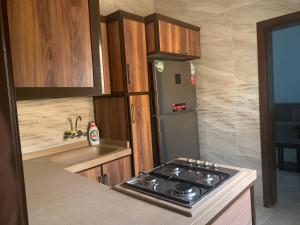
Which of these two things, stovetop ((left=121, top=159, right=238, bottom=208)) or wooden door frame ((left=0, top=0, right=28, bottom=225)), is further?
stovetop ((left=121, top=159, right=238, bottom=208))

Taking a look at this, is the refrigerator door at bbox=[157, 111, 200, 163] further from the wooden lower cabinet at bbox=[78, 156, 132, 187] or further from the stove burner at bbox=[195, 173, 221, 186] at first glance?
the stove burner at bbox=[195, 173, 221, 186]

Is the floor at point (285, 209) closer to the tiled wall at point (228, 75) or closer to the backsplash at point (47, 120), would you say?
the tiled wall at point (228, 75)

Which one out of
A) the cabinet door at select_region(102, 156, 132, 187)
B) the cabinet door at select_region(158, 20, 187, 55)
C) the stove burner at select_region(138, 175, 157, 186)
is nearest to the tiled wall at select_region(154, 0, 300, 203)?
the cabinet door at select_region(158, 20, 187, 55)

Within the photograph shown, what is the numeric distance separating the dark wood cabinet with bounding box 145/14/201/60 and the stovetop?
135cm

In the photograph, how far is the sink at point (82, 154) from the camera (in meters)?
1.96

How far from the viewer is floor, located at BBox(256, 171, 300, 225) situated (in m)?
2.28

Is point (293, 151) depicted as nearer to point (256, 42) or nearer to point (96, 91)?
point (256, 42)

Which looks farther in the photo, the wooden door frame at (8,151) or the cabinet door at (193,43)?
the cabinet door at (193,43)

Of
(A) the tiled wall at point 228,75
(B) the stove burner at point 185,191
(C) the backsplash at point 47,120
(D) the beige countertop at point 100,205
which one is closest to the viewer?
(D) the beige countertop at point 100,205

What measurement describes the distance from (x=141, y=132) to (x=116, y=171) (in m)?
0.43

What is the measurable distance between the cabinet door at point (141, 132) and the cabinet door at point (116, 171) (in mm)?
83

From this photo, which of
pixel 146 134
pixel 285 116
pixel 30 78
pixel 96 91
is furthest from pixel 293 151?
pixel 30 78

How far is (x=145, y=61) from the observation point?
2.26m

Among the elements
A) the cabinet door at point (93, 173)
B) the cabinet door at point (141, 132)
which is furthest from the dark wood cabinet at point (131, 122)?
the cabinet door at point (93, 173)
